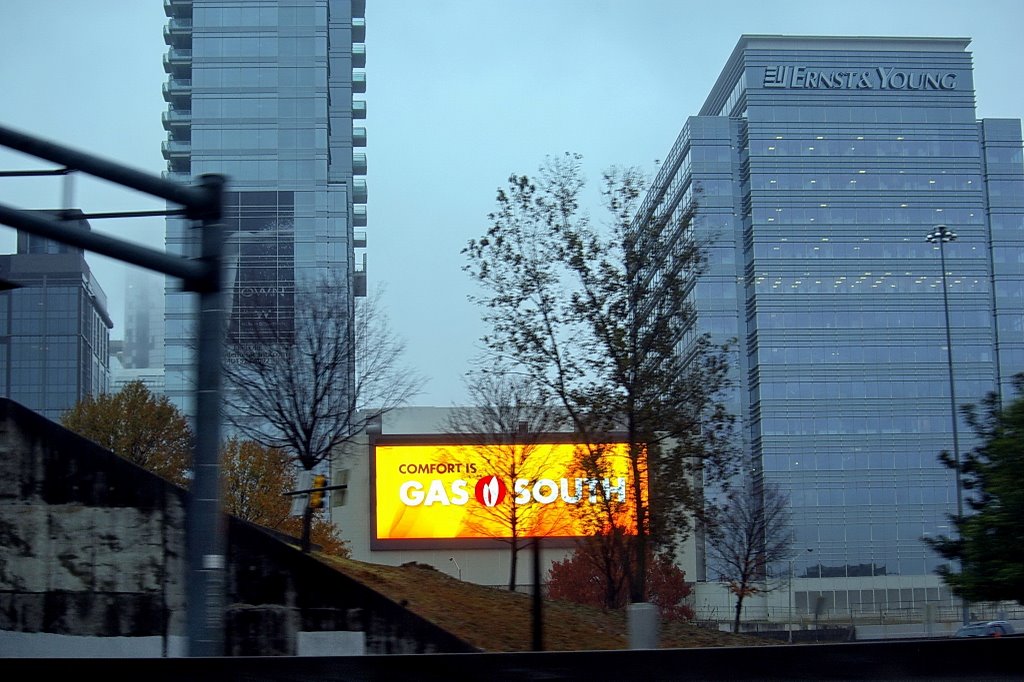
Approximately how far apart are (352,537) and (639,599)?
3530 centimetres

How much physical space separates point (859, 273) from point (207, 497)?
82.7m

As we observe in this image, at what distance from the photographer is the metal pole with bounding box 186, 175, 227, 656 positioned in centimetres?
853

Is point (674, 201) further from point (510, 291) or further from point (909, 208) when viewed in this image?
point (909, 208)

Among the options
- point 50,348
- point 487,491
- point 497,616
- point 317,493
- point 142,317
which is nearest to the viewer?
point 142,317

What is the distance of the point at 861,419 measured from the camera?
274ft

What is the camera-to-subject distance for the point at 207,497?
8.74m

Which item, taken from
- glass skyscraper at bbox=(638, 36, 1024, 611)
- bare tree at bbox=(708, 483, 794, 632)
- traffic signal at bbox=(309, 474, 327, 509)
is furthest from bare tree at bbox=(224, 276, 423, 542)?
glass skyscraper at bbox=(638, 36, 1024, 611)

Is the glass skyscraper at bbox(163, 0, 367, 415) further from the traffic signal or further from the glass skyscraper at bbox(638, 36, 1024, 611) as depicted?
the traffic signal

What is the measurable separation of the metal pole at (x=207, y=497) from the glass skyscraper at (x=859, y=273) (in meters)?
74.6

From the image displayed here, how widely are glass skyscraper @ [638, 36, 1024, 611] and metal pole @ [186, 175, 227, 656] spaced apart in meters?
74.6

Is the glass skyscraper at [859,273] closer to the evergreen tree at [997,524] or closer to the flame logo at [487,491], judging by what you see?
the flame logo at [487,491]

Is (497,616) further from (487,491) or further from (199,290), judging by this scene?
(487,491)

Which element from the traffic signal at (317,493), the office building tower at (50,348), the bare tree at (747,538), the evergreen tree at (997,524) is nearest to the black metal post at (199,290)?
the evergreen tree at (997,524)

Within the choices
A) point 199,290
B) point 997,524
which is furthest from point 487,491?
point 199,290
